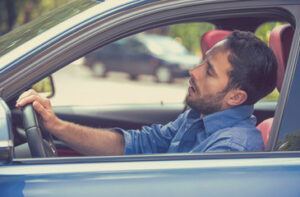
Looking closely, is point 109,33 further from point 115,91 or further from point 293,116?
point 115,91

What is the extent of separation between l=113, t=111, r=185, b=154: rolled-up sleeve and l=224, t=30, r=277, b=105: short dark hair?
1.36 ft

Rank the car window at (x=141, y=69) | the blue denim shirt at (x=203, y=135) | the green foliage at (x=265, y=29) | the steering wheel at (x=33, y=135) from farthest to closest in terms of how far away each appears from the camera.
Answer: the car window at (x=141, y=69), the green foliage at (x=265, y=29), the blue denim shirt at (x=203, y=135), the steering wheel at (x=33, y=135)

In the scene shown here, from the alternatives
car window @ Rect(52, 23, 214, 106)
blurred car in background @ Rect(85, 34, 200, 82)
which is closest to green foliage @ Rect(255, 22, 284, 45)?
car window @ Rect(52, 23, 214, 106)

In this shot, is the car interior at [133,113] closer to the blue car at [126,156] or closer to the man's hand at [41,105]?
the man's hand at [41,105]

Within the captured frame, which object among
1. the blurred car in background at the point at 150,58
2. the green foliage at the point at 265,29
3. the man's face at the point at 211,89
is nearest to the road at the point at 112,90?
the blurred car in background at the point at 150,58

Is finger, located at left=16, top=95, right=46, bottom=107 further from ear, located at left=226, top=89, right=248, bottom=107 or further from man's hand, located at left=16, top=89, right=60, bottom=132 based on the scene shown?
ear, located at left=226, top=89, right=248, bottom=107

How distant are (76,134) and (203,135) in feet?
1.79

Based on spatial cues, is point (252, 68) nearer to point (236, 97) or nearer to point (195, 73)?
point (236, 97)

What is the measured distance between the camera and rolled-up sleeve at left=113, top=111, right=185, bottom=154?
7.67 ft

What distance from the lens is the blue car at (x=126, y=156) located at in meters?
1.55

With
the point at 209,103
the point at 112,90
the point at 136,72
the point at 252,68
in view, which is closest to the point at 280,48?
the point at 252,68

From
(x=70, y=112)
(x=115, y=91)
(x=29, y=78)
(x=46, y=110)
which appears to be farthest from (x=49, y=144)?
(x=115, y=91)

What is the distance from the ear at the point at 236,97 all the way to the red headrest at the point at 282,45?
0.62 feet

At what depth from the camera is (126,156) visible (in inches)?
63.5
